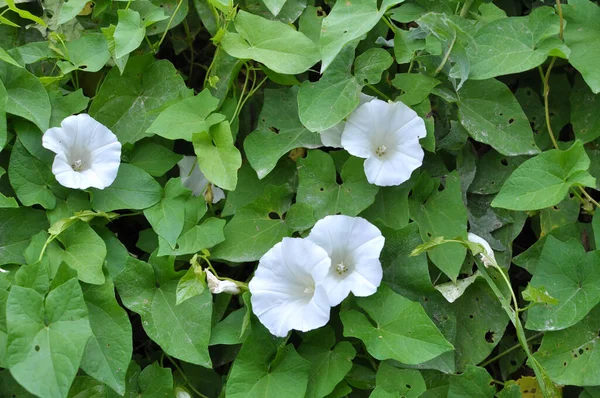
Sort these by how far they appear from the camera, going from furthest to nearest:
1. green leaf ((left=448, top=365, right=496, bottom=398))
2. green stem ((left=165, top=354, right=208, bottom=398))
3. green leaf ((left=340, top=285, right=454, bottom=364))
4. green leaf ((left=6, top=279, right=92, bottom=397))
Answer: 1. green stem ((left=165, top=354, right=208, bottom=398))
2. green leaf ((left=448, top=365, right=496, bottom=398))
3. green leaf ((left=340, top=285, right=454, bottom=364))
4. green leaf ((left=6, top=279, right=92, bottom=397))

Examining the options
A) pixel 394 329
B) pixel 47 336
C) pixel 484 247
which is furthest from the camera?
pixel 484 247

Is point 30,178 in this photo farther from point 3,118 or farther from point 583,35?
point 583,35

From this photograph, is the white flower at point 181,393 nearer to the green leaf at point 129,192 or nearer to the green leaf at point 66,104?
the green leaf at point 129,192

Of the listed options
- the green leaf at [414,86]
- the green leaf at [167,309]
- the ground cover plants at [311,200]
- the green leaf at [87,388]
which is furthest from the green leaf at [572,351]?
the green leaf at [87,388]

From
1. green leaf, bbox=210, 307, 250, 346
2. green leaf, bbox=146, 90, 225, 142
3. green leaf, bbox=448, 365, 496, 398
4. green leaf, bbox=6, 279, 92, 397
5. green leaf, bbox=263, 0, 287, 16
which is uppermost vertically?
green leaf, bbox=263, 0, 287, 16

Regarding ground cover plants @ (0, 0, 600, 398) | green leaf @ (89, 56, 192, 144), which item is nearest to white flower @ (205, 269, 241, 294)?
ground cover plants @ (0, 0, 600, 398)

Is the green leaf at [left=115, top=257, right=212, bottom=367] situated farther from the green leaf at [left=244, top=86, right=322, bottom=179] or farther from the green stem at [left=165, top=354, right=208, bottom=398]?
the green leaf at [left=244, top=86, right=322, bottom=179]

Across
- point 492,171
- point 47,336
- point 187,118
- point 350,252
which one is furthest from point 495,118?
point 47,336
